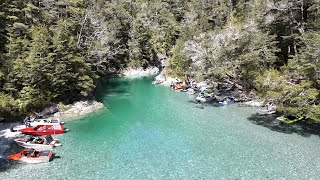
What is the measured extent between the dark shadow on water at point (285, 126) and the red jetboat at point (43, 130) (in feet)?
70.6

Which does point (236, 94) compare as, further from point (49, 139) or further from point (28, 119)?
point (28, 119)

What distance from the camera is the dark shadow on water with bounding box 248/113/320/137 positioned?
1052 inches

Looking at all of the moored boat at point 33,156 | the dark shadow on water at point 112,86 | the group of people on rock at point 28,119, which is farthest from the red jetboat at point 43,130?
the dark shadow on water at point 112,86

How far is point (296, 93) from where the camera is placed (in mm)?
25859

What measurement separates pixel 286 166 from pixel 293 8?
21.8 metres

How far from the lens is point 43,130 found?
2720cm

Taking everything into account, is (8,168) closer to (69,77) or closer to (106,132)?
(106,132)

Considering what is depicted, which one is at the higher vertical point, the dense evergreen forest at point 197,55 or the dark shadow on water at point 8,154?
the dense evergreen forest at point 197,55

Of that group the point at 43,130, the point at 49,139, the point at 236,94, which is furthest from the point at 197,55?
the point at 49,139

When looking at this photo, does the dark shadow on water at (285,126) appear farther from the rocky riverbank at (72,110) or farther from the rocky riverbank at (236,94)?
the rocky riverbank at (72,110)

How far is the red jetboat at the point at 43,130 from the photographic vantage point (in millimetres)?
26641

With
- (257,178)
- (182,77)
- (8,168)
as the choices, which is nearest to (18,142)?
(8,168)

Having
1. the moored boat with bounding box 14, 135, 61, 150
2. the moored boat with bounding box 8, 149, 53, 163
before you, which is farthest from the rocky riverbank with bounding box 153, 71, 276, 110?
the moored boat with bounding box 8, 149, 53, 163

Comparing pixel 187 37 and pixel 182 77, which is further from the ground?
pixel 187 37
